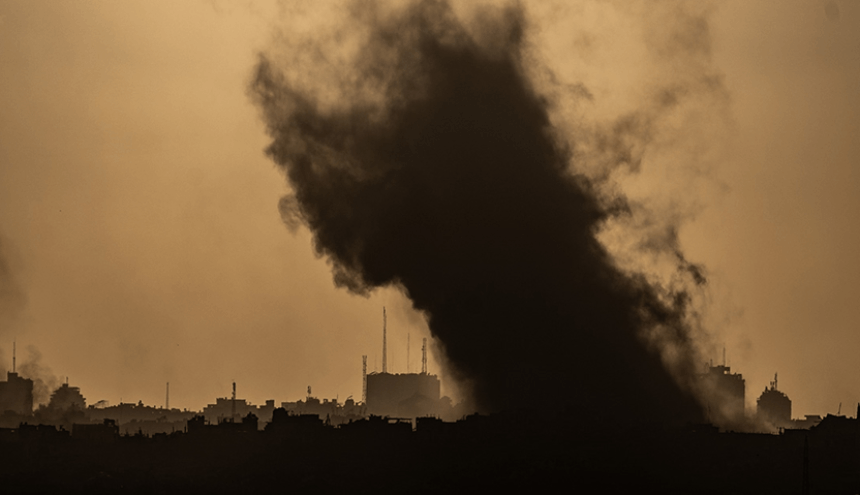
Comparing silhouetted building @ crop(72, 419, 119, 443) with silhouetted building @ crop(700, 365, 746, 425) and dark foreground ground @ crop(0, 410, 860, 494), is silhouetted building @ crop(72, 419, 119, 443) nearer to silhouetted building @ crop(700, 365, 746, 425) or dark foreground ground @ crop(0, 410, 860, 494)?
dark foreground ground @ crop(0, 410, 860, 494)

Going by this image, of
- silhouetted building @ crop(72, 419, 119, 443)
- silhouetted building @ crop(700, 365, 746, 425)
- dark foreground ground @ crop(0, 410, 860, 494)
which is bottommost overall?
dark foreground ground @ crop(0, 410, 860, 494)

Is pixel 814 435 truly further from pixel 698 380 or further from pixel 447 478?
pixel 447 478

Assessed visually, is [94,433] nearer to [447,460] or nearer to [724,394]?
[447,460]

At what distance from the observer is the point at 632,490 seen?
139 metres

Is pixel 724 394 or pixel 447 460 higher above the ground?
pixel 724 394

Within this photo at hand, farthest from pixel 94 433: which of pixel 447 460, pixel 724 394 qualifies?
pixel 724 394

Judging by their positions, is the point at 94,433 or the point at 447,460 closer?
the point at 447,460

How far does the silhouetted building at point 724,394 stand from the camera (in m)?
158

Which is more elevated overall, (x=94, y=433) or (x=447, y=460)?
(x=94, y=433)

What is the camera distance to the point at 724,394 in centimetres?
16888

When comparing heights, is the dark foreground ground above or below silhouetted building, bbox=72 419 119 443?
below

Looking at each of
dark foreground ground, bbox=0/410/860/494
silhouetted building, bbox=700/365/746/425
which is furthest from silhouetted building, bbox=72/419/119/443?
silhouetted building, bbox=700/365/746/425

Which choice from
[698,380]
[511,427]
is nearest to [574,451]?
[511,427]

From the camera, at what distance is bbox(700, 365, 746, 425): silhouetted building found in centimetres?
15850
